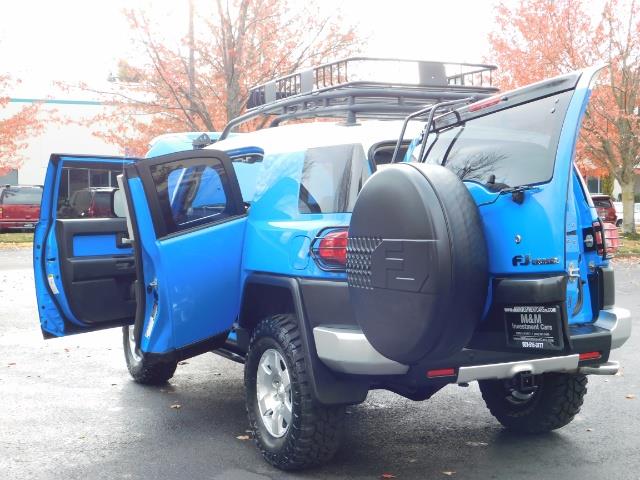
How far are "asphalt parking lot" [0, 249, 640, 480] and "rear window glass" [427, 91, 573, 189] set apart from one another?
1.73 m

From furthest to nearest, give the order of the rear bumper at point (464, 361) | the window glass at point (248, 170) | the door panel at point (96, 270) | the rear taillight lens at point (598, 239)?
the door panel at point (96, 270) < the window glass at point (248, 170) < the rear taillight lens at point (598, 239) < the rear bumper at point (464, 361)

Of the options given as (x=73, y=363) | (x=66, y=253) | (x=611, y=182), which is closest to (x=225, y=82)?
(x=73, y=363)

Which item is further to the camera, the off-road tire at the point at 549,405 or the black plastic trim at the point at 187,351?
the off-road tire at the point at 549,405

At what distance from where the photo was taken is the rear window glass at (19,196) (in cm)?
2706

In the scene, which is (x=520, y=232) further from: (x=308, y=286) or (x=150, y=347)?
(x=150, y=347)

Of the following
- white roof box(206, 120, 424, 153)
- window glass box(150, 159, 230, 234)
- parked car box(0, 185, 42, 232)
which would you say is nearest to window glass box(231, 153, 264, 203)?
white roof box(206, 120, 424, 153)

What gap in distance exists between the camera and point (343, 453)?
16.2 feet

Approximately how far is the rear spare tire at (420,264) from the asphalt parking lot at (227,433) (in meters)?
1.13

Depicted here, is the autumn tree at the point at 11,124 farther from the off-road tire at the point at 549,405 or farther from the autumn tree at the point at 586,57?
the off-road tire at the point at 549,405

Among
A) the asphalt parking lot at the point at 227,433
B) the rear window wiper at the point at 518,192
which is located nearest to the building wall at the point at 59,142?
the asphalt parking lot at the point at 227,433

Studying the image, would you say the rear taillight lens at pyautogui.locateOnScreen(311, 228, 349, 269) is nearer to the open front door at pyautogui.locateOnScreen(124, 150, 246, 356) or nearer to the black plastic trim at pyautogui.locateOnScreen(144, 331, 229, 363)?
the open front door at pyautogui.locateOnScreen(124, 150, 246, 356)

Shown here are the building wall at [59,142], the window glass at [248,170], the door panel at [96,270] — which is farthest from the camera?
the building wall at [59,142]

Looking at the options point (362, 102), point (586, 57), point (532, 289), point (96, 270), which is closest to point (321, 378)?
point (532, 289)

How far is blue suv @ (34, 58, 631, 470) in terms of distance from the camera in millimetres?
3781
